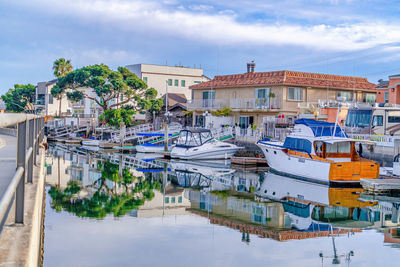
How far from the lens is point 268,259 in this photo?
43.1 ft

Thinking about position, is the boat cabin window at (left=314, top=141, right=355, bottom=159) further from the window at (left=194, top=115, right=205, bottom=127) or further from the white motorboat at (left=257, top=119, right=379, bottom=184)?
the window at (left=194, top=115, right=205, bottom=127)

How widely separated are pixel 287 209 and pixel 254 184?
7.34 metres

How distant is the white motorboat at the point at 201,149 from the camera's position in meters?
40.2

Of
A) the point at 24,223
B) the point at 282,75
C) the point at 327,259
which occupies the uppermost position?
the point at 282,75

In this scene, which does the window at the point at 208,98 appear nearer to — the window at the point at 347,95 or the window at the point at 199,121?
the window at the point at 199,121


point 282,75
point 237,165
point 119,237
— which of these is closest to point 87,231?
point 119,237

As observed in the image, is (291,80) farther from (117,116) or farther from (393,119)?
(117,116)

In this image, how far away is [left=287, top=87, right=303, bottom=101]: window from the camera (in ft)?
159

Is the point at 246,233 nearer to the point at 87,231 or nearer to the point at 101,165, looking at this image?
the point at 87,231

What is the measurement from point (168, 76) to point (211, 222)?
58015 mm

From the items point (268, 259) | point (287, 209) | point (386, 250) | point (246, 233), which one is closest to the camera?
point (268, 259)

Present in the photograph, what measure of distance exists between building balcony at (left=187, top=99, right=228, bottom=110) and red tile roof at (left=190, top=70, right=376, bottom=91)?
165 centimetres

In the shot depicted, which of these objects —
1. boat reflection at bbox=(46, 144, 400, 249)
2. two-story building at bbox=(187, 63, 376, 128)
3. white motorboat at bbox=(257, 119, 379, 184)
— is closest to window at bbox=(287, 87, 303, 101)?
two-story building at bbox=(187, 63, 376, 128)

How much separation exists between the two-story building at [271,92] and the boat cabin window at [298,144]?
59.2 ft
